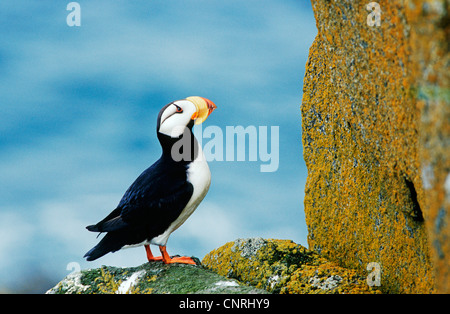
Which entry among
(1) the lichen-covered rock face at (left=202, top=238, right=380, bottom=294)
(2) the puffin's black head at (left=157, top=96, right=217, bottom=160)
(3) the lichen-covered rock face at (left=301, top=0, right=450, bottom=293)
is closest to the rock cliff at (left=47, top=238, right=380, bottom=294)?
(1) the lichen-covered rock face at (left=202, top=238, right=380, bottom=294)

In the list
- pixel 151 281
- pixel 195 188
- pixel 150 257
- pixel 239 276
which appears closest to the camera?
pixel 151 281

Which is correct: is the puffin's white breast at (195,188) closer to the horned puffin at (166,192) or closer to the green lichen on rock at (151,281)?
the horned puffin at (166,192)

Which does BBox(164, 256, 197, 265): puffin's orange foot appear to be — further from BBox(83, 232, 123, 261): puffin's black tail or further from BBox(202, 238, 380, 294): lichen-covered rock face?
BBox(83, 232, 123, 261): puffin's black tail

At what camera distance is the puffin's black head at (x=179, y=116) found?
5293 millimetres

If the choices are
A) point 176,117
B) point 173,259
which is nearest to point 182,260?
point 173,259

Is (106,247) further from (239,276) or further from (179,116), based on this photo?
(179,116)

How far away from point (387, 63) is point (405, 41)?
465 millimetres

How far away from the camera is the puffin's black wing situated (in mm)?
5184

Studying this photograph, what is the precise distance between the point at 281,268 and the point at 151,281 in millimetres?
1223

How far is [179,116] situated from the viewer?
5301mm
